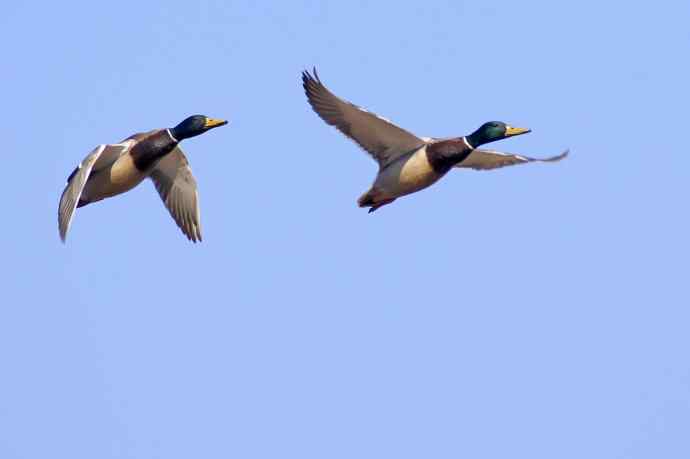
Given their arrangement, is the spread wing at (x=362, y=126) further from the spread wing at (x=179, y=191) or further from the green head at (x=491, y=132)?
the spread wing at (x=179, y=191)

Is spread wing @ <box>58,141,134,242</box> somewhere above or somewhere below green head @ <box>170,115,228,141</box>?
below

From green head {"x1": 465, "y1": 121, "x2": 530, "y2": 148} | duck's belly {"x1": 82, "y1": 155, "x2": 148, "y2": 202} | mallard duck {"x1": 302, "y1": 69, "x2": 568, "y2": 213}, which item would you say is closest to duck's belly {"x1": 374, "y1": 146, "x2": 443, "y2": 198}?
mallard duck {"x1": 302, "y1": 69, "x2": 568, "y2": 213}

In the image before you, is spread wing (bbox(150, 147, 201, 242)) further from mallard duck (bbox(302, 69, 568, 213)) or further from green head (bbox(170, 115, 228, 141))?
mallard duck (bbox(302, 69, 568, 213))

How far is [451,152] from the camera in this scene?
2239 centimetres

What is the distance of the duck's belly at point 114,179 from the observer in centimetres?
2317

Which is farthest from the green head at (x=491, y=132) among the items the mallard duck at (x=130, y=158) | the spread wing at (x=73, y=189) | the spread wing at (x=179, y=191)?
the spread wing at (x=73, y=189)

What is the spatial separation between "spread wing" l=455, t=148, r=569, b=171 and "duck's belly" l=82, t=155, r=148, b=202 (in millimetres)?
4629

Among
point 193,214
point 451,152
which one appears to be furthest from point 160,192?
point 451,152

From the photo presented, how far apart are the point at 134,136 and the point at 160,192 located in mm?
1800

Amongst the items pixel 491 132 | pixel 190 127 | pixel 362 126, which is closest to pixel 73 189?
pixel 190 127

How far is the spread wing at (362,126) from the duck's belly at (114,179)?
8.80 feet

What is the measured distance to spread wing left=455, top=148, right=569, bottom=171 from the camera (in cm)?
2395

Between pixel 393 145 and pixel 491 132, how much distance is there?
1391 millimetres

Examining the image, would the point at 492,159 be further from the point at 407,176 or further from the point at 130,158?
the point at 130,158
